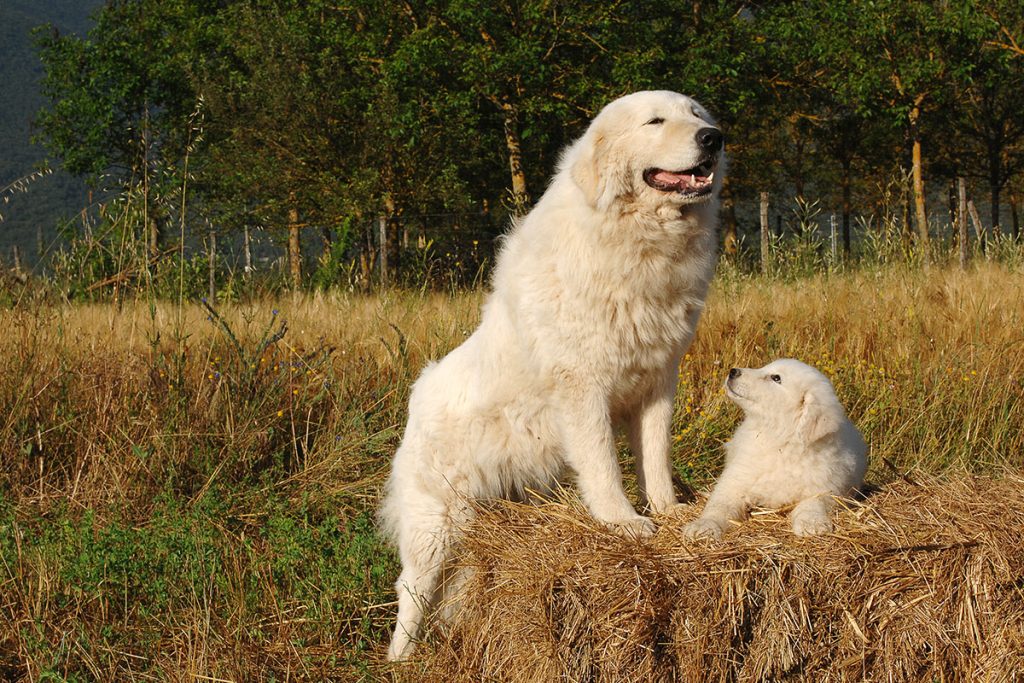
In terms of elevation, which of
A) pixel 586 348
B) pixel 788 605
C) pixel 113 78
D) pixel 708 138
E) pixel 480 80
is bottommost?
pixel 788 605

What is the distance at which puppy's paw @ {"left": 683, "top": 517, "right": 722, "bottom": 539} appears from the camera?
9.53 feet

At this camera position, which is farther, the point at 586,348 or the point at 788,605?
the point at 586,348

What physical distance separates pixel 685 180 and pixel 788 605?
1470mm

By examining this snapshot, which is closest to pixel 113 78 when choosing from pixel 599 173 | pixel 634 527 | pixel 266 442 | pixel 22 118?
pixel 266 442

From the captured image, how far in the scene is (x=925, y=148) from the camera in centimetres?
2742

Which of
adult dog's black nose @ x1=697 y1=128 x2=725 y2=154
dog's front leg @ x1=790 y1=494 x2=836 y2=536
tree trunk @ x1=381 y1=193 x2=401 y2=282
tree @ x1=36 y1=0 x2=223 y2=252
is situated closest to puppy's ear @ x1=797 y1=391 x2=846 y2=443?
dog's front leg @ x1=790 y1=494 x2=836 y2=536

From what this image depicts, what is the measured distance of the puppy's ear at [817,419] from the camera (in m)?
3.15

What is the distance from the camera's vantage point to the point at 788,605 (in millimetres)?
2688

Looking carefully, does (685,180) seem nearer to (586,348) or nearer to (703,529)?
(586,348)

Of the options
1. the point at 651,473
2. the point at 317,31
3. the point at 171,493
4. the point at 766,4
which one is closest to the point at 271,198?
the point at 317,31

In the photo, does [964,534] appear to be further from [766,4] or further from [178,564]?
[766,4]

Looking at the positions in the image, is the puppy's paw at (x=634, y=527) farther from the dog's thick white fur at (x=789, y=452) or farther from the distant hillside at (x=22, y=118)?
the distant hillside at (x=22, y=118)

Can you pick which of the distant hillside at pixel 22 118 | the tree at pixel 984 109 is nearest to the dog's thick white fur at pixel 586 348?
the tree at pixel 984 109

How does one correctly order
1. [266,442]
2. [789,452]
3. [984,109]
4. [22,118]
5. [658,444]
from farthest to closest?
[22,118] → [984,109] → [266,442] → [658,444] → [789,452]
